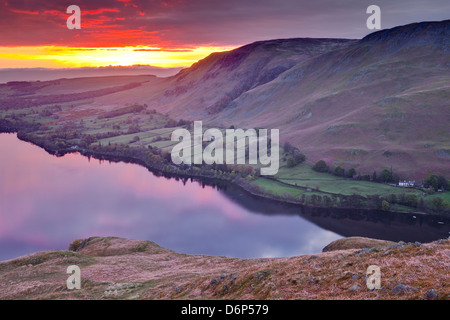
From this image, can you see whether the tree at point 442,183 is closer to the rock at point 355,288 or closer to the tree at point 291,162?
the tree at point 291,162

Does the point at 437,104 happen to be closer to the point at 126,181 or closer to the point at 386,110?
the point at 386,110

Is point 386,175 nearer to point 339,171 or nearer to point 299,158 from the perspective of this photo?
point 339,171

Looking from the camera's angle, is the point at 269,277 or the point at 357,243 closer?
the point at 269,277

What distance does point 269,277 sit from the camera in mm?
24406

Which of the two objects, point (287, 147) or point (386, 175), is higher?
point (287, 147)

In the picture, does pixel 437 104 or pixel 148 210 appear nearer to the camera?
pixel 148 210

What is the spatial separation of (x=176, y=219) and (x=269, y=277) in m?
86.5

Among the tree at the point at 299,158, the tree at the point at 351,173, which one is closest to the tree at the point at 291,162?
the tree at the point at 299,158

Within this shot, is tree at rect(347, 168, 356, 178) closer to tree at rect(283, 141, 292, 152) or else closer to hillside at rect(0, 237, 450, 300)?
tree at rect(283, 141, 292, 152)

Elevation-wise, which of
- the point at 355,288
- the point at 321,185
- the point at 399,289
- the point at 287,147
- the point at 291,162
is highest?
the point at 287,147

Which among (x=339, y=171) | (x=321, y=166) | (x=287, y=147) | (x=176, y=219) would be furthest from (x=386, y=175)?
(x=176, y=219)

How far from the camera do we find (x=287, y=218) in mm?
108000
